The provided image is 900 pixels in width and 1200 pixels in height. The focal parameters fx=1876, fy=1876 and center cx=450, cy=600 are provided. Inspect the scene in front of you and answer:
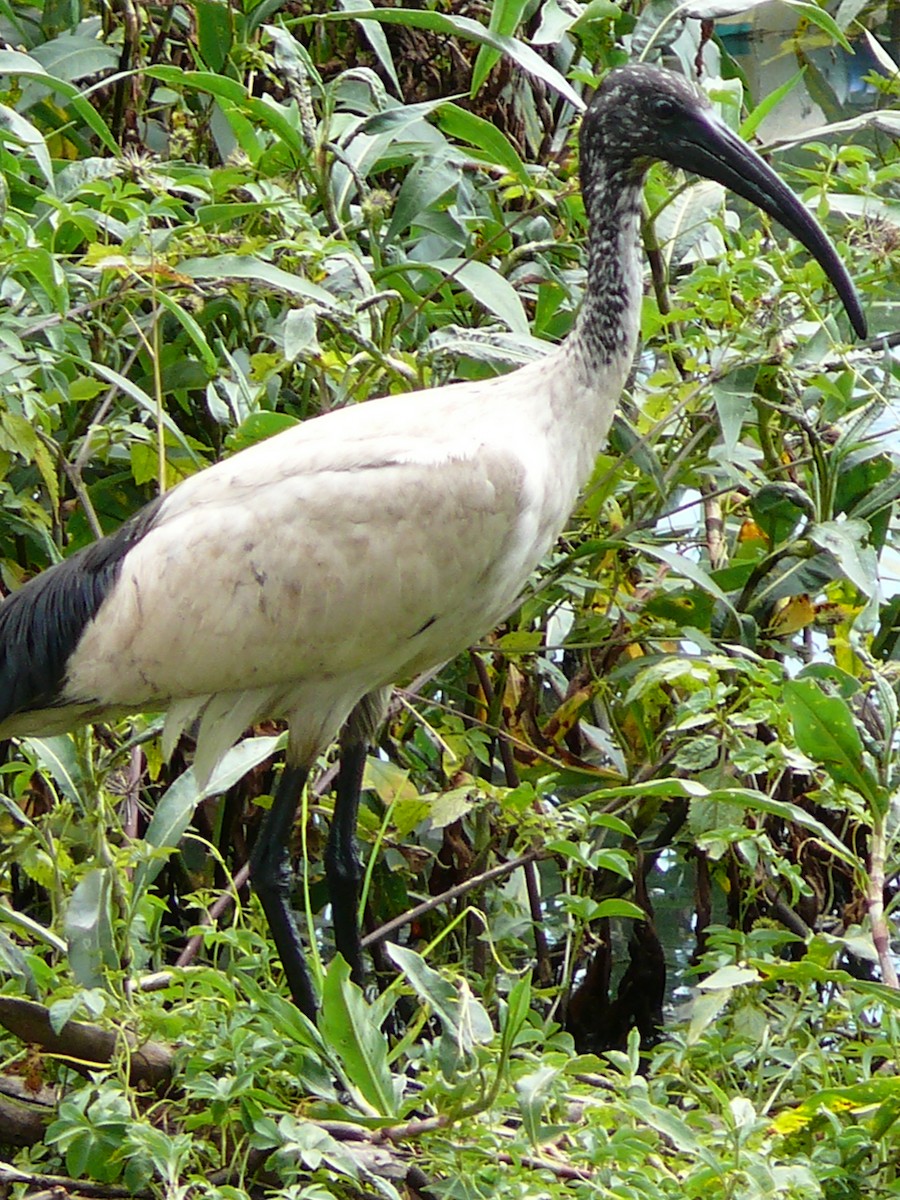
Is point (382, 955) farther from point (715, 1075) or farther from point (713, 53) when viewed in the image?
point (713, 53)

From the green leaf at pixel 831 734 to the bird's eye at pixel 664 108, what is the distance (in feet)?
3.44

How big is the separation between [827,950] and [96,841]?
1218 mm

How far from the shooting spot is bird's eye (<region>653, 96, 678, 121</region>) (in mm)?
3297

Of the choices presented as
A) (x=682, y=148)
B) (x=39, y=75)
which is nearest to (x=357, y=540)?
(x=682, y=148)

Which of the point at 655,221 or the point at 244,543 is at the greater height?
Answer: the point at 655,221

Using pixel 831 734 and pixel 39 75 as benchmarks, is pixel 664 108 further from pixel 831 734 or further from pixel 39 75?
pixel 39 75

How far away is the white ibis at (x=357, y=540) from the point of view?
3184 millimetres

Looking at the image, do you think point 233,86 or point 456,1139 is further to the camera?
point 233,86

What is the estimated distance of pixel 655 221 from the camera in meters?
3.94

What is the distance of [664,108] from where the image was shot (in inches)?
130

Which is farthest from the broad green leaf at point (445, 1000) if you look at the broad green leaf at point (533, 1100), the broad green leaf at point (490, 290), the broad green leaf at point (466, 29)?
the broad green leaf at point (466, 29)

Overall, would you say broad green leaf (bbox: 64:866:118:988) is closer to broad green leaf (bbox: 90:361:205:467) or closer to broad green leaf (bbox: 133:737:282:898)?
broad green leaf (bbox: 133:737:282:898)

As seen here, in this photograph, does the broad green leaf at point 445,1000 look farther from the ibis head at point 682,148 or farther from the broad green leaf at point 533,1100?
the ibis head at point 682,148

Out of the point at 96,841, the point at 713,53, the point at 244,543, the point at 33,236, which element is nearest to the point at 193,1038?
the point at 96,841
